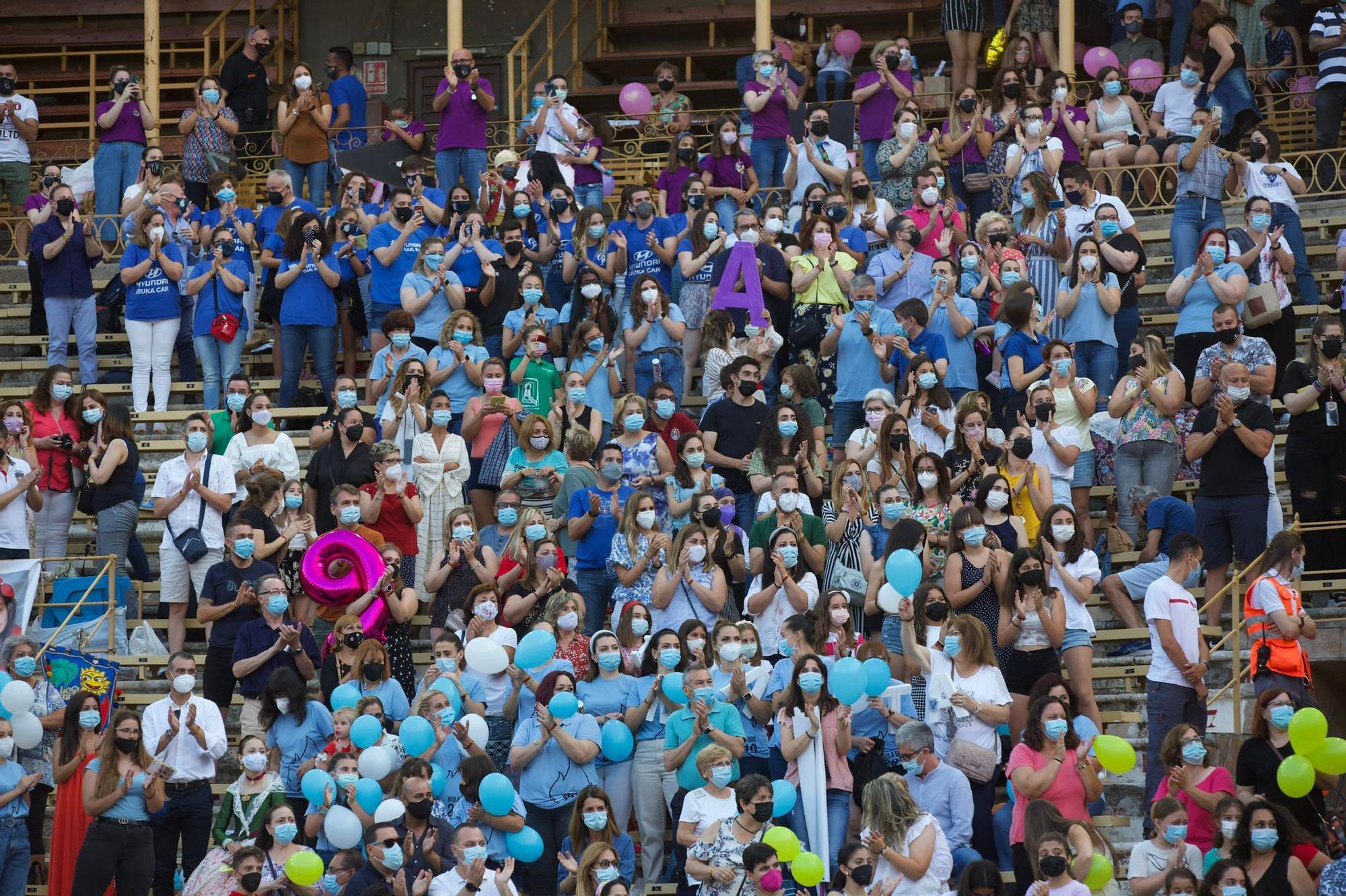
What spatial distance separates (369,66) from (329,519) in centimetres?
1126

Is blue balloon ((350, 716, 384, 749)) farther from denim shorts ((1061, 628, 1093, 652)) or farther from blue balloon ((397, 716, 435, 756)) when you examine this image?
denim shorts ((1061, 628, 1093, 652))

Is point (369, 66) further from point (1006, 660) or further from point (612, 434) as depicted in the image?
point (1006, 660)

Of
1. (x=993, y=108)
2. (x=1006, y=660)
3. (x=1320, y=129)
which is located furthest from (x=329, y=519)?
(x=1320, y=129)

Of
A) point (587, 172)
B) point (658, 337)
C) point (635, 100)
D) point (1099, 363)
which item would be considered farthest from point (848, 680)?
point (635, 100)

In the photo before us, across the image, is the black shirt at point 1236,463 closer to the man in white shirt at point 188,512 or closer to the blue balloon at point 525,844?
the blue balloon at point 525,844

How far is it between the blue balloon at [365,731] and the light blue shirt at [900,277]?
552 centimetres

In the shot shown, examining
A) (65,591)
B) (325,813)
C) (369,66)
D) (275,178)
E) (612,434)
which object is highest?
(369,66)

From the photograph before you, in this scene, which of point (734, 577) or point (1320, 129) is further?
point (1320, 129)

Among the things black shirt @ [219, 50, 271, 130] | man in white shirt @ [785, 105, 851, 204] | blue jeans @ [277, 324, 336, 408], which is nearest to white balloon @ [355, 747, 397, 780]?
blue jeans @ [277, 324, 336, 408]

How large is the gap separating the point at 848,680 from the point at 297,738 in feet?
10.6

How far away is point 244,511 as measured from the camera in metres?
14.9

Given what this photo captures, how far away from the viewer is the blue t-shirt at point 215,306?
17797 millimetres

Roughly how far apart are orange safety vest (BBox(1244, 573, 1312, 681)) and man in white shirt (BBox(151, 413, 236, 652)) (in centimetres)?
654

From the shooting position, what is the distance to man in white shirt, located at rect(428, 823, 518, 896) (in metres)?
12.3
